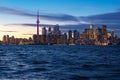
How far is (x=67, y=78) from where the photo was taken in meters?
40.2

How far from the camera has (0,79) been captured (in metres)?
38.6

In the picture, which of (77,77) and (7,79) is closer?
(7,79)

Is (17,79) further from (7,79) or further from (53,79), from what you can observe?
(53,79)

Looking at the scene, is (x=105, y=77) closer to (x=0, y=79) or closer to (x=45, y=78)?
(x=45, y=78)

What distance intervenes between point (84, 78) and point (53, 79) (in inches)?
151

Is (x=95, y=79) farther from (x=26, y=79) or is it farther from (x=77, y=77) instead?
(x=26, y=79)

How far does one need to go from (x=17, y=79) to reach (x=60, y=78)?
16.4ft

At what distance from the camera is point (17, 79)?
1517 inches

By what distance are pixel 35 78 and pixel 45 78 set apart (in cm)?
121

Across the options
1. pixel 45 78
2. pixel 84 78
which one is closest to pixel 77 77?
pixel 84 78

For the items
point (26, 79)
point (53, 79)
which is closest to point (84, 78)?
point (53, 79)

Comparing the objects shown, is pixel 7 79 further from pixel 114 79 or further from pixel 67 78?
pixel 114 79

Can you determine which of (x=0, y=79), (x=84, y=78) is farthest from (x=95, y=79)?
(x=0, y=79)

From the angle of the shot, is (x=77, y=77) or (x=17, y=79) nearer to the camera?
(x=17, y=79)
